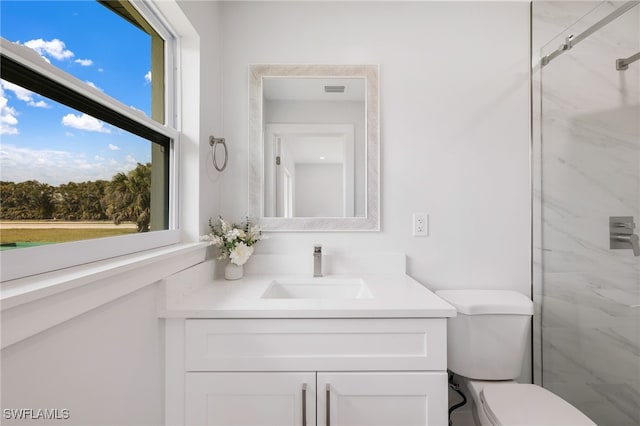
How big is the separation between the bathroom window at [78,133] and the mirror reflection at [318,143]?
57 cm

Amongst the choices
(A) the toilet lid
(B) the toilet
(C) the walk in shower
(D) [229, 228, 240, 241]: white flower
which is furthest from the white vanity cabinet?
(C) the walk in shower

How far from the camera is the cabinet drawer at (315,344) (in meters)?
1.01

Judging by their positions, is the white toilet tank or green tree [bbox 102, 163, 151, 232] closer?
green tree [bbox 102, 163, 151, 232]

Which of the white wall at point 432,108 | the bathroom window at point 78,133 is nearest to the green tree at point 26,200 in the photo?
the bathroom window at point 78,133

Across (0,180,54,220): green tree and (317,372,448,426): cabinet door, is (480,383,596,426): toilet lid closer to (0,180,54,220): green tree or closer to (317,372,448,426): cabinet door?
(317,372,448,426): cabinet door

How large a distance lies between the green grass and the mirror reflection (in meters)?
0.83

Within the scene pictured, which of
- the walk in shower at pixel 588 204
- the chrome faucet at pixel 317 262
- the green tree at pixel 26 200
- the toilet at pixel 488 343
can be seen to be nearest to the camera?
the green tree at pixel 26 200

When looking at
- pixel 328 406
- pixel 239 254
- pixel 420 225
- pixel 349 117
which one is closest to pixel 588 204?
pixel 420 225

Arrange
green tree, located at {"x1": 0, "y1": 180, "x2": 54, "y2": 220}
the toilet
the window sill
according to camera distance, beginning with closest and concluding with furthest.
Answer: the window sill < green tree, located at {"x1": 0, "y1": 180, "x2": 54, "y2": 220} < the toilet

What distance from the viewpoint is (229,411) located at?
101cm

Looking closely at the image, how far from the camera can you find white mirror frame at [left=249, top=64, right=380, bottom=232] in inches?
62.3

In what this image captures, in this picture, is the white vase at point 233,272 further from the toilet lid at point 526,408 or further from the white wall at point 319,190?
the toilet lid at point 526,408

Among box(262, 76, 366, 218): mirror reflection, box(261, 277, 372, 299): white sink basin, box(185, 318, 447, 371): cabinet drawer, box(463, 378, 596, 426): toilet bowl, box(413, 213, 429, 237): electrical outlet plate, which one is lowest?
box(463, 378, 596, 426): toilet bowl

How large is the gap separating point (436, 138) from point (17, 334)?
1.69 metres
